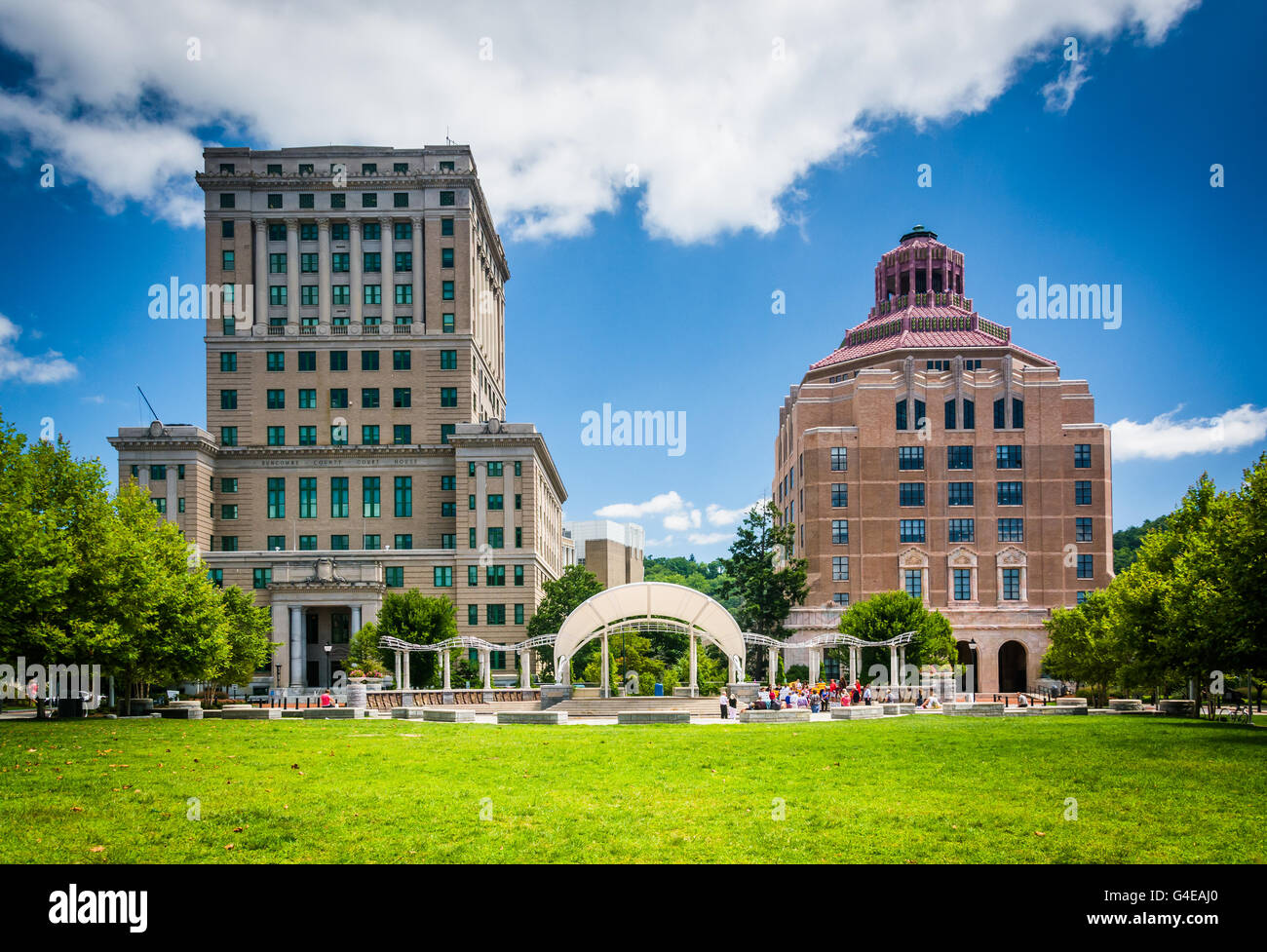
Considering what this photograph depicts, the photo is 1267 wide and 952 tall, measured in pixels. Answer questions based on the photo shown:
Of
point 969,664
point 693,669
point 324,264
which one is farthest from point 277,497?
point 969,664

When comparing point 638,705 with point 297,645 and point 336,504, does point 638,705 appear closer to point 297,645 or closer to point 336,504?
point 297,645

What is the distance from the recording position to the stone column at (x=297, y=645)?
77.0 m

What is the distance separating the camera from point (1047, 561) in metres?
83.6

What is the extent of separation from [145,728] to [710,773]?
2012cm

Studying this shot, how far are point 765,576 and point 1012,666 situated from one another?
23222mm

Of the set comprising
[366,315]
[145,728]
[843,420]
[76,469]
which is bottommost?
[145,728]

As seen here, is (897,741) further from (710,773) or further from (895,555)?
(895,555)

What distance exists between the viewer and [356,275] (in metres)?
89.2

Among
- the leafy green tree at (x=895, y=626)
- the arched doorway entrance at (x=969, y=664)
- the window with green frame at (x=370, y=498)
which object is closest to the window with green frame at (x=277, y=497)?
the window with green frame at (x=370, y=498)

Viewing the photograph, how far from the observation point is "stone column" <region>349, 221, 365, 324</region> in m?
88.9

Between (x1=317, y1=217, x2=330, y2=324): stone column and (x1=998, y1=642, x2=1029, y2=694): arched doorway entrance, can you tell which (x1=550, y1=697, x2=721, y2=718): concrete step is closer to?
(x1=998, y1=642, x2=1029, y2=694): arched doorway entrance

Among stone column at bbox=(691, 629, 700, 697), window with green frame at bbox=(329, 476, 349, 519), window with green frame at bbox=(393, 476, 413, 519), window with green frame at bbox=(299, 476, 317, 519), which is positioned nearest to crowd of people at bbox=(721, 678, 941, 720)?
stone column at bbox=(691, 629, 700, 697)

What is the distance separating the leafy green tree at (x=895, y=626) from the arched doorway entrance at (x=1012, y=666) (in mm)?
22542
